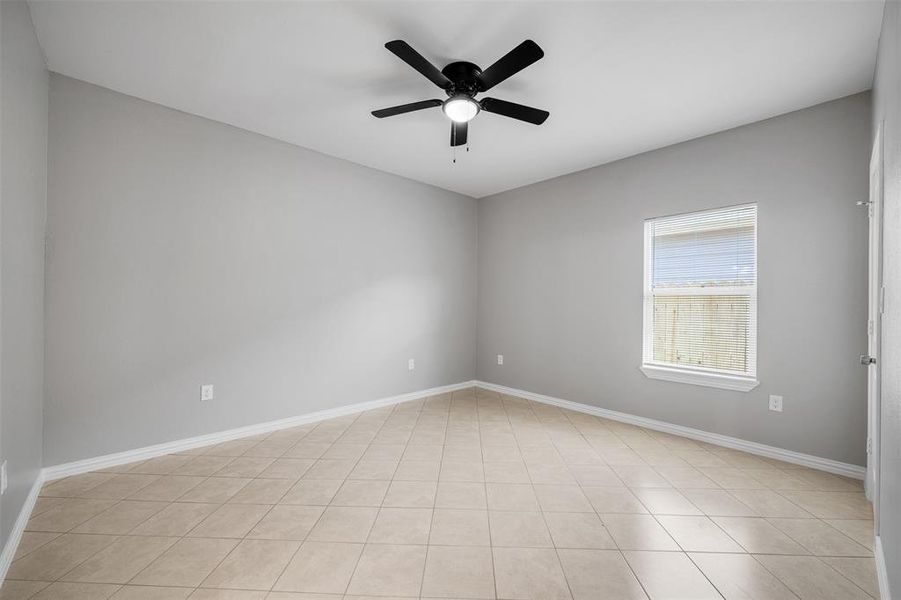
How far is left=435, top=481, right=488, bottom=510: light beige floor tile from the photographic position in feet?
7.41

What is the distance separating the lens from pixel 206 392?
3.14m

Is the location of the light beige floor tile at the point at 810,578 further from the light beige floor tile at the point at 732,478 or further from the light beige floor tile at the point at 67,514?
the light beige floor tile at the point at 67,514

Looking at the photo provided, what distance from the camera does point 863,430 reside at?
259 cm

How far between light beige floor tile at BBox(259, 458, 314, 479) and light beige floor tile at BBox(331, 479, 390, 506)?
1.33 ft

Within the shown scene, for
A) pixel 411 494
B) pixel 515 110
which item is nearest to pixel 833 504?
pixel 411 494

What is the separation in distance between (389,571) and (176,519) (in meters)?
1.28

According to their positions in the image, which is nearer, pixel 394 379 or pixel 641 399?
pixel 641 399

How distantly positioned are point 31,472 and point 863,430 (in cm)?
→ 521

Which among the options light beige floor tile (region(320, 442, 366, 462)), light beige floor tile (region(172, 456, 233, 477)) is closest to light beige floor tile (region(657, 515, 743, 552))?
light beige floor tile (region(320, 442, 366, 462))

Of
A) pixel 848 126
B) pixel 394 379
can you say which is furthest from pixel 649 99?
pixel 394 379

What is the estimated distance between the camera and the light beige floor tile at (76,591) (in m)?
1.52

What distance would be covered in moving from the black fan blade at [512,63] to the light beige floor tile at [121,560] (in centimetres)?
292

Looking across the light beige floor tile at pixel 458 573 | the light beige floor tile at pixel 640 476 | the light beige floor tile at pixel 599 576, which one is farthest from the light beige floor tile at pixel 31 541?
the light beige floor tile at pixel 640 476

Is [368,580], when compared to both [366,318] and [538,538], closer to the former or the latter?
[538,538]
